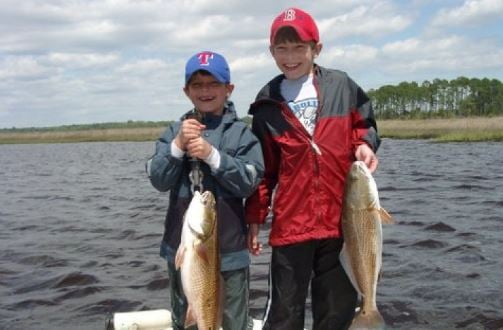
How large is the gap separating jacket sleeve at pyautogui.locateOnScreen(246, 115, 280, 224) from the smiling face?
0.51m

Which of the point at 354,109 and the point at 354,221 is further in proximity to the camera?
the point at 354,109

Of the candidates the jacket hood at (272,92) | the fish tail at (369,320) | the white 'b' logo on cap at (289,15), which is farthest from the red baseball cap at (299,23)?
the fish tail at (369,320)

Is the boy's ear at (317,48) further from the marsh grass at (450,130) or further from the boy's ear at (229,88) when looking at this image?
the marsh grass at (450,130)

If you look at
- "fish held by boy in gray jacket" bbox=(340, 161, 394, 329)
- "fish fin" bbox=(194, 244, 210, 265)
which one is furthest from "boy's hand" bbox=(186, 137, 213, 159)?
"fish held by boy in gray jacket" bbox=(340, 161, 394, 329)

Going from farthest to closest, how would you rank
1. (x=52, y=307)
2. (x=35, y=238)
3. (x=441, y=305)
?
(x=35, y=238) < (x=52, y=307) < (x=441, y=305)

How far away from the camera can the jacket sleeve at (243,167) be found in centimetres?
428

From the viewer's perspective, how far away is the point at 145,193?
24.5 m

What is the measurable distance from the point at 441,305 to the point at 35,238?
37.1 ft

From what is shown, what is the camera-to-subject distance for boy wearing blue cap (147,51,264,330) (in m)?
4.43

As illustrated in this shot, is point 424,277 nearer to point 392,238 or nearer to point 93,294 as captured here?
point 392,238

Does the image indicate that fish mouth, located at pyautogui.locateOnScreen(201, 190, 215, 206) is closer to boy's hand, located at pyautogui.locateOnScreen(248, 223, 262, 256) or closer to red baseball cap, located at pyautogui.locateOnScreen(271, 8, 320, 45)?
boy's hand, located at pyautogui.locateOnScreen(248, 223, 262, 256)

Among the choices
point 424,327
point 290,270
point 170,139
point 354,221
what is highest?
point 170,139

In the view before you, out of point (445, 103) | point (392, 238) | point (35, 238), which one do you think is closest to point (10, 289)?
point (35, 238)

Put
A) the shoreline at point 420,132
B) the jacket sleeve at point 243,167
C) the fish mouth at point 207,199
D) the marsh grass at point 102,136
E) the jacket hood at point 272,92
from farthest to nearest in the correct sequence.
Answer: the marsh grass at point 102,136 < the shoreline at point 420,132 < the jacket hood at point 272,92 < the jacket sleeve at point 243,167 < the fish mouth at point 207,199
